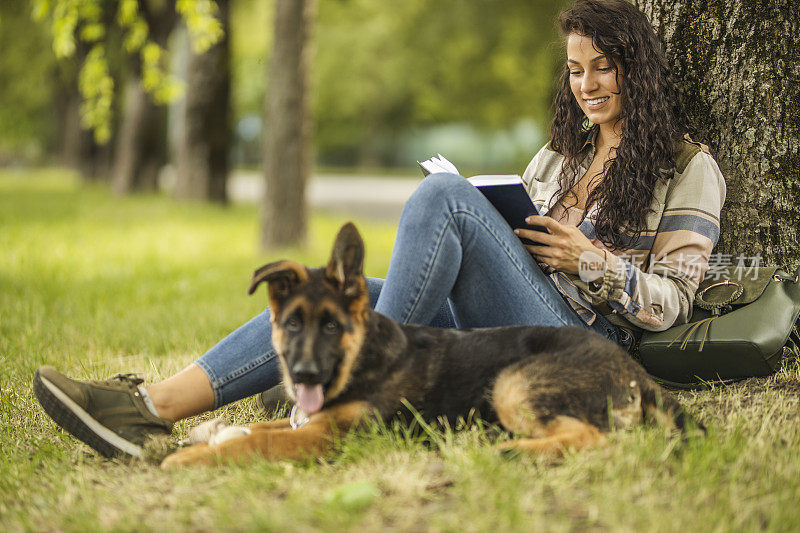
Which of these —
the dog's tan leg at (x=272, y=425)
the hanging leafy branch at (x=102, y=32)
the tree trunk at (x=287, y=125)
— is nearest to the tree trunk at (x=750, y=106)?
the dog's tan leg at (x=272, y=425)

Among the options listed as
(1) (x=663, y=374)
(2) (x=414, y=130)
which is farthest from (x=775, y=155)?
(2) (x=414, y=130)

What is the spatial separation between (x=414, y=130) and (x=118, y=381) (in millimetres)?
44344

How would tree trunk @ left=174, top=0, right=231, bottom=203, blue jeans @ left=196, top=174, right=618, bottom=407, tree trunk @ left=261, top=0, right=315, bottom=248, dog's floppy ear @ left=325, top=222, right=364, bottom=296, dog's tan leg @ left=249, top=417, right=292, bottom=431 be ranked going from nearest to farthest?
1. dog's floppy ear @ left=325, top=222, right=364, bottom=296
2. dog's tan leg @ left=249, top=417, right=292, bottom=431
3. blue jeans @ left=196, top=174, right=618, bottom=407
4. tree trunk @ left=261, top=0, right=315, bottom=248
5. tree trunk @ left=174, top=0, right=231, bottom=203

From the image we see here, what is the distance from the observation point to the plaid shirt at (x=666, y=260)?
11.4 ft

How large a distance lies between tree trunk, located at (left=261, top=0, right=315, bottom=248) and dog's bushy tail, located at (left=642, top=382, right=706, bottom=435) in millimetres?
7912

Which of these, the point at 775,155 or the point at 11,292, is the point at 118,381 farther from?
the point at 11,292

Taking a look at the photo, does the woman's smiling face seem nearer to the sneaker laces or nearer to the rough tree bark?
the sneaker laces

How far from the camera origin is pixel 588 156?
4.18m

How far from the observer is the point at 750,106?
4113mm

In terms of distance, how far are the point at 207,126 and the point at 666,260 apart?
1438cm

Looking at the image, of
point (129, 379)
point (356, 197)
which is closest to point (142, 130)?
point (356, 197)

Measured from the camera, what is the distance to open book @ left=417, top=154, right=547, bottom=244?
3494 mm

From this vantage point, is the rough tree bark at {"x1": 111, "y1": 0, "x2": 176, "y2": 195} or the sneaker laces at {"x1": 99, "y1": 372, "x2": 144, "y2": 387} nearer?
the sneaker laces at {"x1": 99, "y1": 372, "x2": 144, "y2": 387}

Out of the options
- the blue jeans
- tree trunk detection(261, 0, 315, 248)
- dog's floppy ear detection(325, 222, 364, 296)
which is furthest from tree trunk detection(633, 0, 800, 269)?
tree trunk detection(261, 0, 315, 248)
